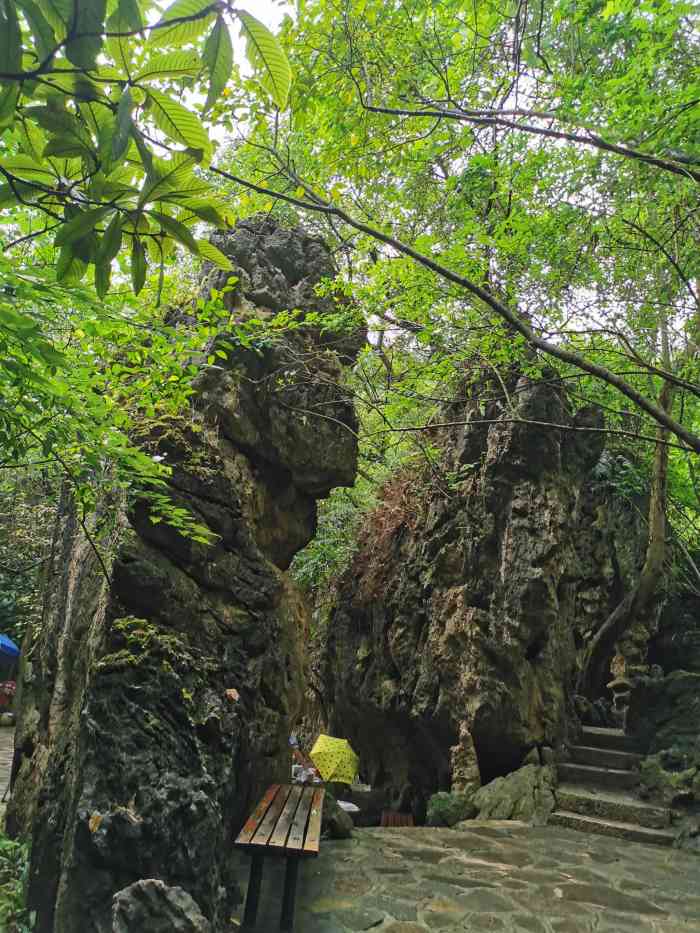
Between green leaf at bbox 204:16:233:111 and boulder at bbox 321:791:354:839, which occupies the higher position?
green leaf at bbox 204:16:233:111

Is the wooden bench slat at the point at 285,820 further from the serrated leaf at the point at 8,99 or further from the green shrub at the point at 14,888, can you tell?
the serrated leaf at the point at 8,99

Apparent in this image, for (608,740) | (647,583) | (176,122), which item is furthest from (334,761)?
(176,122)

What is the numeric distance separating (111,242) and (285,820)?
4158 mm

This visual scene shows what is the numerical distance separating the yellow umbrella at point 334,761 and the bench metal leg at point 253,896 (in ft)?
16.0

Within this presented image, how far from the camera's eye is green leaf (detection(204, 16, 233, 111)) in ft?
2.92

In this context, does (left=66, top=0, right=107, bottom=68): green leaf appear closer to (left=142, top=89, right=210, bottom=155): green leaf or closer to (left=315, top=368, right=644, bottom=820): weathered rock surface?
(left=142, top=89, right=210, bottom=155): green leaf

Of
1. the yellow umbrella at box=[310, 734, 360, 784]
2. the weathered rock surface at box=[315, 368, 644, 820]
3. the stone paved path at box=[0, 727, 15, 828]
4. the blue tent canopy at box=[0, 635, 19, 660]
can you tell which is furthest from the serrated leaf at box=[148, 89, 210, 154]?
the blue tent canopy at box=[0, 635, 19, 660]

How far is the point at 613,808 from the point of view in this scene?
7.25 meters

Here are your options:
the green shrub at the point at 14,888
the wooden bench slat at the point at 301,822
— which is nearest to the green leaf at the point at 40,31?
the green shrub at the point at 14,888

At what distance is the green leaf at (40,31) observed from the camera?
0.79 metres

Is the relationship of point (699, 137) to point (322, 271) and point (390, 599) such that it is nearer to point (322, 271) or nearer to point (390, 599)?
point (322, 271)

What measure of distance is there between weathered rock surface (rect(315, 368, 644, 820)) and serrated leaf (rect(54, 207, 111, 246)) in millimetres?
6908

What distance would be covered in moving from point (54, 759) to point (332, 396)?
13.0 ft

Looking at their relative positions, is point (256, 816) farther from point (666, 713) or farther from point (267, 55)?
point (666, 713)
